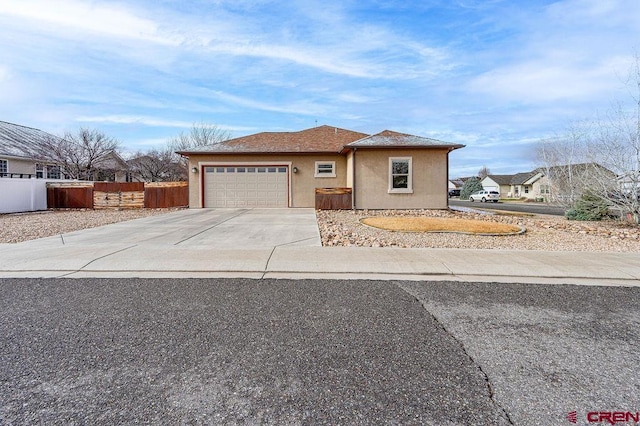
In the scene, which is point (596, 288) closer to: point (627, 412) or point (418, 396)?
point (627, 412)

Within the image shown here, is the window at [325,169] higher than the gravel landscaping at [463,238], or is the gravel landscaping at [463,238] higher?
the window at [325,169]

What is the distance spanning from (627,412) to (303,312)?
2.87 m

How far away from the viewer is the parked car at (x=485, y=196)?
4441 centimetres

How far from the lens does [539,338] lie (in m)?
3.60

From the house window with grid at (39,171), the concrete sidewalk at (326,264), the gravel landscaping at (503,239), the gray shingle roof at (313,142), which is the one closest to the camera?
the concrete sidewalk at (326,264)

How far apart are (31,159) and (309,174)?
816 inches

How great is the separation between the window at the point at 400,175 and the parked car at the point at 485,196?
3054cm

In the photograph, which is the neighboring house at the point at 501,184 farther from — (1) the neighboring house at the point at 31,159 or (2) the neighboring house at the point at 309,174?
(1) the neighboring house at the point at 31,159

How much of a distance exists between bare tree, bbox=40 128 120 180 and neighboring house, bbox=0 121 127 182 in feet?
0.95

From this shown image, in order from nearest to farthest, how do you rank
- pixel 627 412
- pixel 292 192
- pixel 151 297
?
pixel 627 412, pixel 151 297, pixel 292 192

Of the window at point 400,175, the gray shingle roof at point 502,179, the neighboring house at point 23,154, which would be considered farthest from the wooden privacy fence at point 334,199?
the gray shingle roof at point 502,179

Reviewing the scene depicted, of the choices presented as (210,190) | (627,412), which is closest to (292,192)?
(210,190)

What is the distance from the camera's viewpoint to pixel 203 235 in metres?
10.0

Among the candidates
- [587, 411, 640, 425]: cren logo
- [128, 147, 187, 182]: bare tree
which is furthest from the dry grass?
[128, 147, 187, 182]: bare tree
